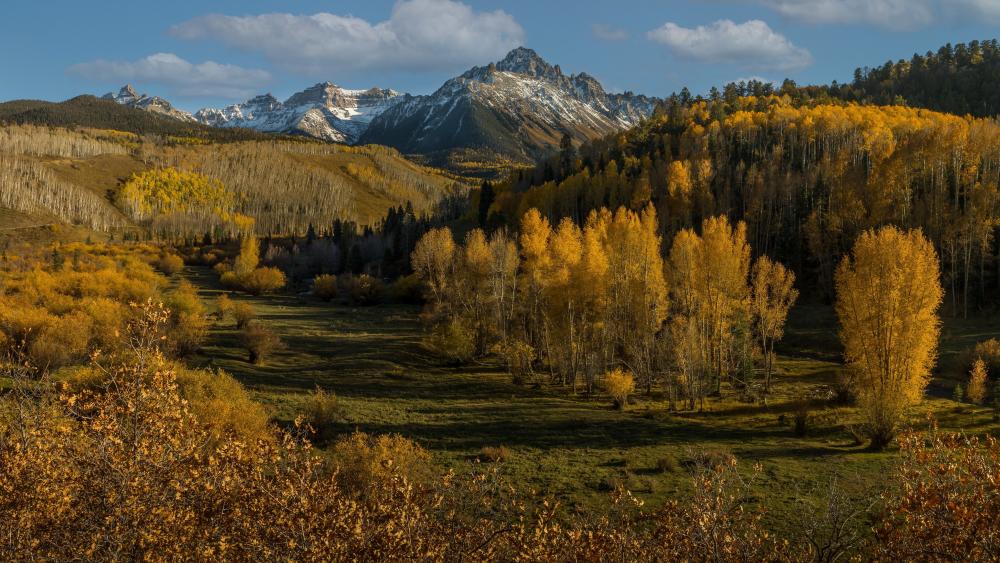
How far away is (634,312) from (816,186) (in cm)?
5951

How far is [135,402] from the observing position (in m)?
8.50

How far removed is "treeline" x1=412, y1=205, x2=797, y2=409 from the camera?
4403cm

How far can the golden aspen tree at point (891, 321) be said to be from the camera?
31438 millimetres

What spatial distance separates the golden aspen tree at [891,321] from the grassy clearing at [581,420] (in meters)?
3.38

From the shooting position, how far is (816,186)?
8756cm

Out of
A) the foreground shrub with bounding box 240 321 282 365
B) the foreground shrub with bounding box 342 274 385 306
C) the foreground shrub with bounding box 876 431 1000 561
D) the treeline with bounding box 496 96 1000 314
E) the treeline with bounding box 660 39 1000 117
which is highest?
the treeline with bounding box 660 39 1000 117

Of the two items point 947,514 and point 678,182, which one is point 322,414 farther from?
point 678,182

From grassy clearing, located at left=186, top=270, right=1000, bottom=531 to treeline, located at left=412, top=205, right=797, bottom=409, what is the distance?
280cm

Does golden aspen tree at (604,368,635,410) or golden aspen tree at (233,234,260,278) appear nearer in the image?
golden aspen tree at (604,368,635,410)

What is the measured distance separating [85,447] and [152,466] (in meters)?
1.72

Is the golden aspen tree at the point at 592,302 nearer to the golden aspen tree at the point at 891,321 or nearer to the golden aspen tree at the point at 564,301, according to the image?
the golden aspen tree at the point at 564,301

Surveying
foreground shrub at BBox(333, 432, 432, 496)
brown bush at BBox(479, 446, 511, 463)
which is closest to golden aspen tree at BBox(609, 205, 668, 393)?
brown bush at BBox(479, 446, 511, 463)

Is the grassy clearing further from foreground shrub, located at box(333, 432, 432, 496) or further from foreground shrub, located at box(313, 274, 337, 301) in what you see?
foreground shrub, located at box(313, 274, 337, 301)

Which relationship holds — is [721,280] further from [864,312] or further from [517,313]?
[517,313]
